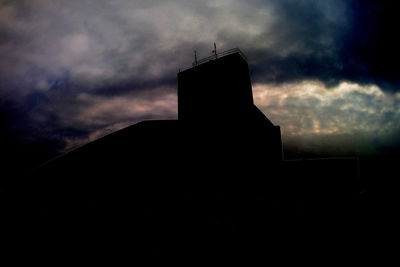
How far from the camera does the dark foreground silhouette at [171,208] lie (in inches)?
305

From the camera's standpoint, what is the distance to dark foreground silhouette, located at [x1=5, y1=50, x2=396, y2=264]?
25.4 ft

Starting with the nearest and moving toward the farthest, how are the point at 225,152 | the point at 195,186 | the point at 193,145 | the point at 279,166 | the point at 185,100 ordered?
the point at 195,186, the point at 193,145, the point at 225,152, the point at 185,100, the point at 279,166

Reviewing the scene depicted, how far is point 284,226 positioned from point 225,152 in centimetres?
721

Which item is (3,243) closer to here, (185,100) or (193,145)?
(193,145)

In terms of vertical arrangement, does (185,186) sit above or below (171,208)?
above

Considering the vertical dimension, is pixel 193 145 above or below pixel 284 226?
above

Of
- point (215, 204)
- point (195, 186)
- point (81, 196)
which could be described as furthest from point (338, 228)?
point (81, 196)

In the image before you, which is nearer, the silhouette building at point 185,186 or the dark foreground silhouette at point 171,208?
the dark foreground silhouette at point 171,208

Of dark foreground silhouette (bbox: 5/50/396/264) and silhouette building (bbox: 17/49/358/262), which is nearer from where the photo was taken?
dark foreground silhouette (bbox: 5/50/396/264)

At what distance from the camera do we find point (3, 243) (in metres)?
6.64

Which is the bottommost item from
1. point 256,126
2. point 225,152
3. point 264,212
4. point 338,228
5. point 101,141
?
point 338,228

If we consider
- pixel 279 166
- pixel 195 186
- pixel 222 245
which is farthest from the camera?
pixel 279 166

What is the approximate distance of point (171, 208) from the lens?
9609 mm

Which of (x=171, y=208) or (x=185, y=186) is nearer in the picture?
(x=171, y=208)
